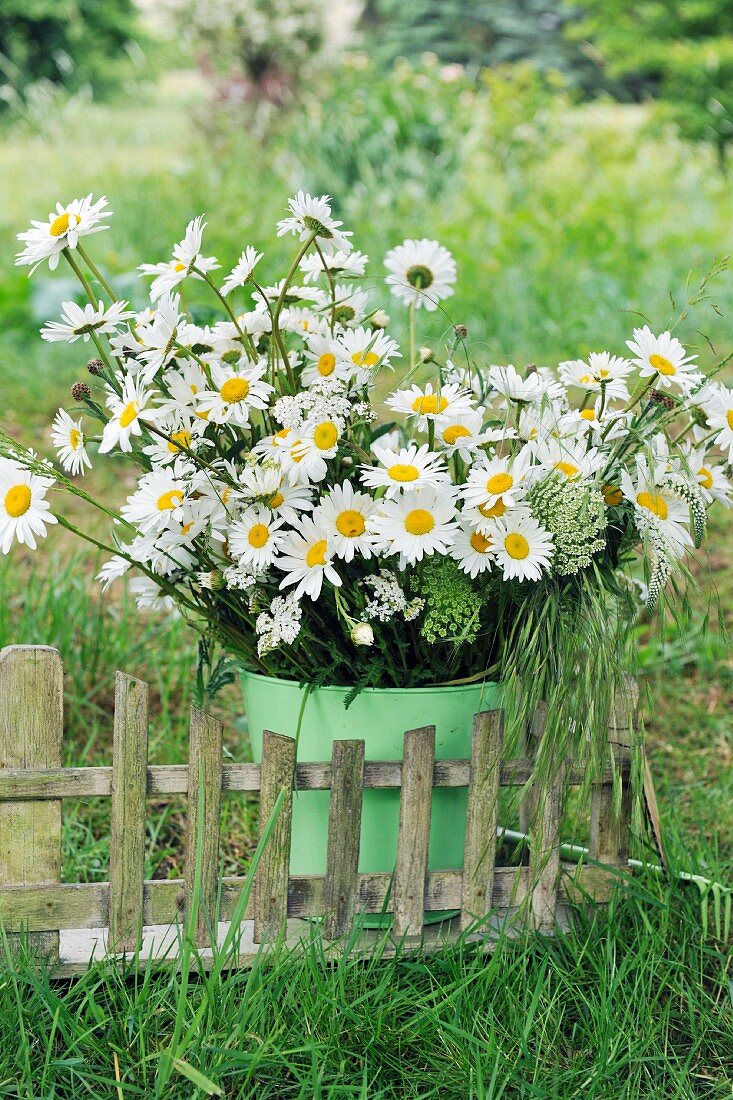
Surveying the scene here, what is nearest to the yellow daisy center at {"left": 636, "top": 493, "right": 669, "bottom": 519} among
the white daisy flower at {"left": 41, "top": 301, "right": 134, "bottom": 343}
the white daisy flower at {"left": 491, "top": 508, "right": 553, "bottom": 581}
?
the white daisy flower at {"left": 491, "top": 508, "right": 553, "bottom": 581}

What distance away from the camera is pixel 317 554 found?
4.36ft

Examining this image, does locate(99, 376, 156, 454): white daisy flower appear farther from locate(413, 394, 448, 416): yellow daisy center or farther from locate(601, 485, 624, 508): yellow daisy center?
locate(601, 485, 624, 508): yellow daisy center

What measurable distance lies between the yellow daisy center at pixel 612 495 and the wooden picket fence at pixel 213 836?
0.97 feet

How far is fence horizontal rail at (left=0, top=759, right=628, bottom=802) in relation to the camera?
1328mm

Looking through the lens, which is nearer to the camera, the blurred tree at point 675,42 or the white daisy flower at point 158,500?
the white daisy flower at point 158,500

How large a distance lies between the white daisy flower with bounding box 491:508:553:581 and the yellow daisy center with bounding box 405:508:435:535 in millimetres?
76

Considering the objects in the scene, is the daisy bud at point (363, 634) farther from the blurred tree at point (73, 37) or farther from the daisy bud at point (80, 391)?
the blurred tree at point (73, 37)

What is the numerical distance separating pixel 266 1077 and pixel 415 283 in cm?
102

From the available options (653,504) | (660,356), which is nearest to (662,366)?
(660,356)

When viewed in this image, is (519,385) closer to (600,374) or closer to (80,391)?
(600,374)

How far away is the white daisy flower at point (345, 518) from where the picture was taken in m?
1.31

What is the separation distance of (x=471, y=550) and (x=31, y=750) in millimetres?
585

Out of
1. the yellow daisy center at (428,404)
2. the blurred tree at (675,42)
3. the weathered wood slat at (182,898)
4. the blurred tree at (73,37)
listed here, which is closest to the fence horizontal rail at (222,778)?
the weathered wood slat at (182,898)

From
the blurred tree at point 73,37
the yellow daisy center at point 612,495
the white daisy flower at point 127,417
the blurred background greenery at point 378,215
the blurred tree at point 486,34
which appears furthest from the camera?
the blurred tree at point 486,34
